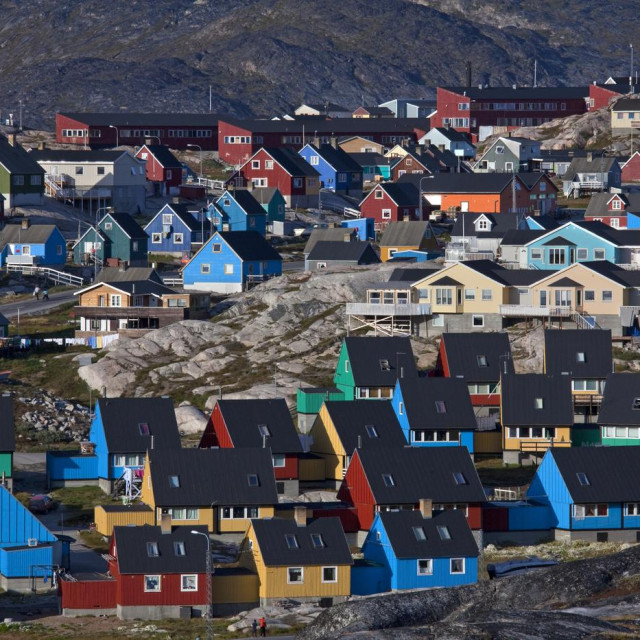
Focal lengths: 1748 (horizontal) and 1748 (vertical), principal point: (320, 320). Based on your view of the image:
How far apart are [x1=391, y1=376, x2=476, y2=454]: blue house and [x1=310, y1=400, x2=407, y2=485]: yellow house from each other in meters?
1.76

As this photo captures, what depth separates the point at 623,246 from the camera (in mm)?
103312

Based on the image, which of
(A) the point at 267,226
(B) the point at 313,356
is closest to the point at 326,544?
(B) the point at 313,356

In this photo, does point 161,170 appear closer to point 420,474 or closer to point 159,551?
point 420,474

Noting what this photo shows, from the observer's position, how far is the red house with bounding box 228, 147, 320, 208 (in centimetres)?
14075

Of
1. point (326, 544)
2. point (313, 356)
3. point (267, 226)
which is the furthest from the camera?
point (267, 226)

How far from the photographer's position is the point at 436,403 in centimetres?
7238

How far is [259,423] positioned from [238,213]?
186 ft

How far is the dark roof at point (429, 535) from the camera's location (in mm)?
55781

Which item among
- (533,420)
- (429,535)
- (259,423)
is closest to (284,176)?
(533,420)

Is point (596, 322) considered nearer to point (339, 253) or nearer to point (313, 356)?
point (313, 356)

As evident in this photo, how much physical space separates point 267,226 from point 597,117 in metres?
50.8

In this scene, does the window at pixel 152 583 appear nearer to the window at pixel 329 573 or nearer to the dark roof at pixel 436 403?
the window at pixel 329 573

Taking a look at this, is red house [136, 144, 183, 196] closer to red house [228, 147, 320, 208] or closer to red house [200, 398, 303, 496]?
red house [228, 147, 320, 208]

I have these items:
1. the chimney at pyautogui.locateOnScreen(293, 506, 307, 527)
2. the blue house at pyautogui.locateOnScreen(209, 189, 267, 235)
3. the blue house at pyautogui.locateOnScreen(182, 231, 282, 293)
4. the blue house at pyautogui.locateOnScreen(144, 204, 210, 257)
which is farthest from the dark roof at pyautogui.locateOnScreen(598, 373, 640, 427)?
the blue house at pyautogui.locateOnScreen(209, 189, 267, 235)
